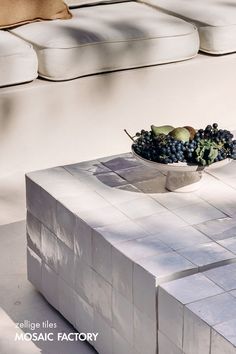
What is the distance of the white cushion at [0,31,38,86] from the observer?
11.5 ft

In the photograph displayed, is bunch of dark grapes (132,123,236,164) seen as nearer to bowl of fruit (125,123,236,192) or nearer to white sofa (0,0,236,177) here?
bowl of fruit (125,123,236,192)

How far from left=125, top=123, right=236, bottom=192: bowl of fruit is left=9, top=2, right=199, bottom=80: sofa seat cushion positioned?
1.11m

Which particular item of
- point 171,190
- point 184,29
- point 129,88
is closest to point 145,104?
point 129,88

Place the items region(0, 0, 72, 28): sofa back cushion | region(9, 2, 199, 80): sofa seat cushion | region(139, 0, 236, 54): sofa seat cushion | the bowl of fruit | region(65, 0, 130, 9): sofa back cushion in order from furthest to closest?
region(65, 0, 130, 9): sofa back cushion < region(139, 0, 236, 54): sofa seat cushion < region(0, 0, 72, 28): sofa back cushion < region(9, 2, 199, 80): sofa seat cushion < the bowl of fruit

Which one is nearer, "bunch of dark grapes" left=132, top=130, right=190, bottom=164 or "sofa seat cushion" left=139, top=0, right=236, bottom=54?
"bunch of dark grapes" left=132, top=130, right=190, bottom=164

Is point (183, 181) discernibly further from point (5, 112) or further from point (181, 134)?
point (5, 112)

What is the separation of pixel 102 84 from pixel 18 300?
1240mm

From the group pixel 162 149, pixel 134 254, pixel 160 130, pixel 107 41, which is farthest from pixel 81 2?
pixel 134 254

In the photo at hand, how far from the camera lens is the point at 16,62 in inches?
138

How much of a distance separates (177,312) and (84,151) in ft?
5.81

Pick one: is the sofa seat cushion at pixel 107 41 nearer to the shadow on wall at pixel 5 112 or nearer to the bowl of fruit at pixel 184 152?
the shadow on wall at pixel 5 112

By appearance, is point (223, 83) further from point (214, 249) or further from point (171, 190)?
point (214, 249)

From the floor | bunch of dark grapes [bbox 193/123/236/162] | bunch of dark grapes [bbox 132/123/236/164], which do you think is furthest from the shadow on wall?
bunch of dark grapes [bbox 193/123/236/162]

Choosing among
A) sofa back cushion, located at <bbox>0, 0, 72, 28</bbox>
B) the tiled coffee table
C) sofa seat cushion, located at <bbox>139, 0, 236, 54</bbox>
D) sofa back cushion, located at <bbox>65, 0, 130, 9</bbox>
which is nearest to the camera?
the tiled coffee table
